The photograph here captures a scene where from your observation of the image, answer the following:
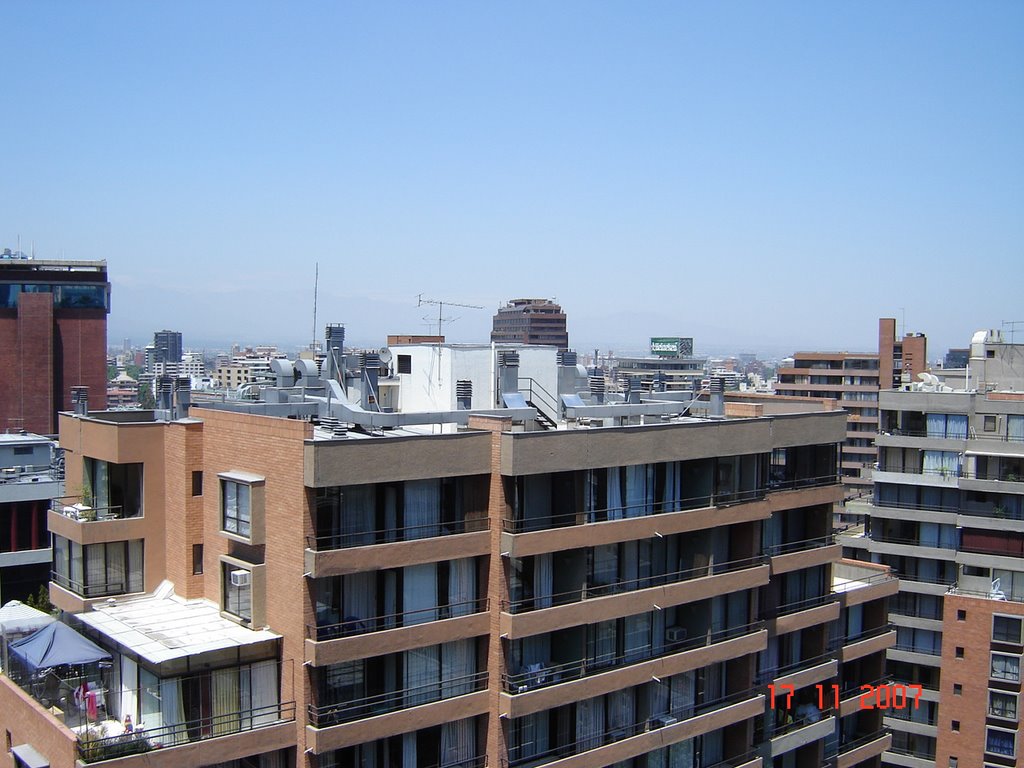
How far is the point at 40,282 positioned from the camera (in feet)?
458

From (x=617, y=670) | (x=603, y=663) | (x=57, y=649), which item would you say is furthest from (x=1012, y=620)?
(x=57, y=649)

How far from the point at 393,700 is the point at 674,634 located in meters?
10.8

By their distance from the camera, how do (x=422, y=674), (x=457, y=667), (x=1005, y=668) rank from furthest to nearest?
(x=1005, y=668)
(x=457, y=667)
(x=422, y=674)

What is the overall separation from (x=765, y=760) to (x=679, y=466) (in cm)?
1268

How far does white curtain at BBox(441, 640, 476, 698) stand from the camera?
95.0 ft

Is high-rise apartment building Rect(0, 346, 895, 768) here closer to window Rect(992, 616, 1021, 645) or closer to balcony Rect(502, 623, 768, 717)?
balcony Rect(502, 623, 768, 717)

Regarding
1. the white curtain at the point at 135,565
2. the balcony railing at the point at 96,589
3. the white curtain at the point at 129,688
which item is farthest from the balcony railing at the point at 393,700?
the balcony railing at the point at 96,589

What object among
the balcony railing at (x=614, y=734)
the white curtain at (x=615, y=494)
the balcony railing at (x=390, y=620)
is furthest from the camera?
the white curtain at (x=615, y=494)

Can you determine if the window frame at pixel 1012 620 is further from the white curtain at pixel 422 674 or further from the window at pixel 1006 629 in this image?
the white curtain at pixel 422 674

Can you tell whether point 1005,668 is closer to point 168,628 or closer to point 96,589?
point 168,628

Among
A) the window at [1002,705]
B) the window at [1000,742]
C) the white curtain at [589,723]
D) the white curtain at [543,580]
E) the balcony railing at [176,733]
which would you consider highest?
the white curtain at [543,580]

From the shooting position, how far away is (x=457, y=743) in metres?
29.4

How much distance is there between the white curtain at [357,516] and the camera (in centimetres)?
2730

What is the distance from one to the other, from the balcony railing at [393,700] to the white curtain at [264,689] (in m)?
1.54
